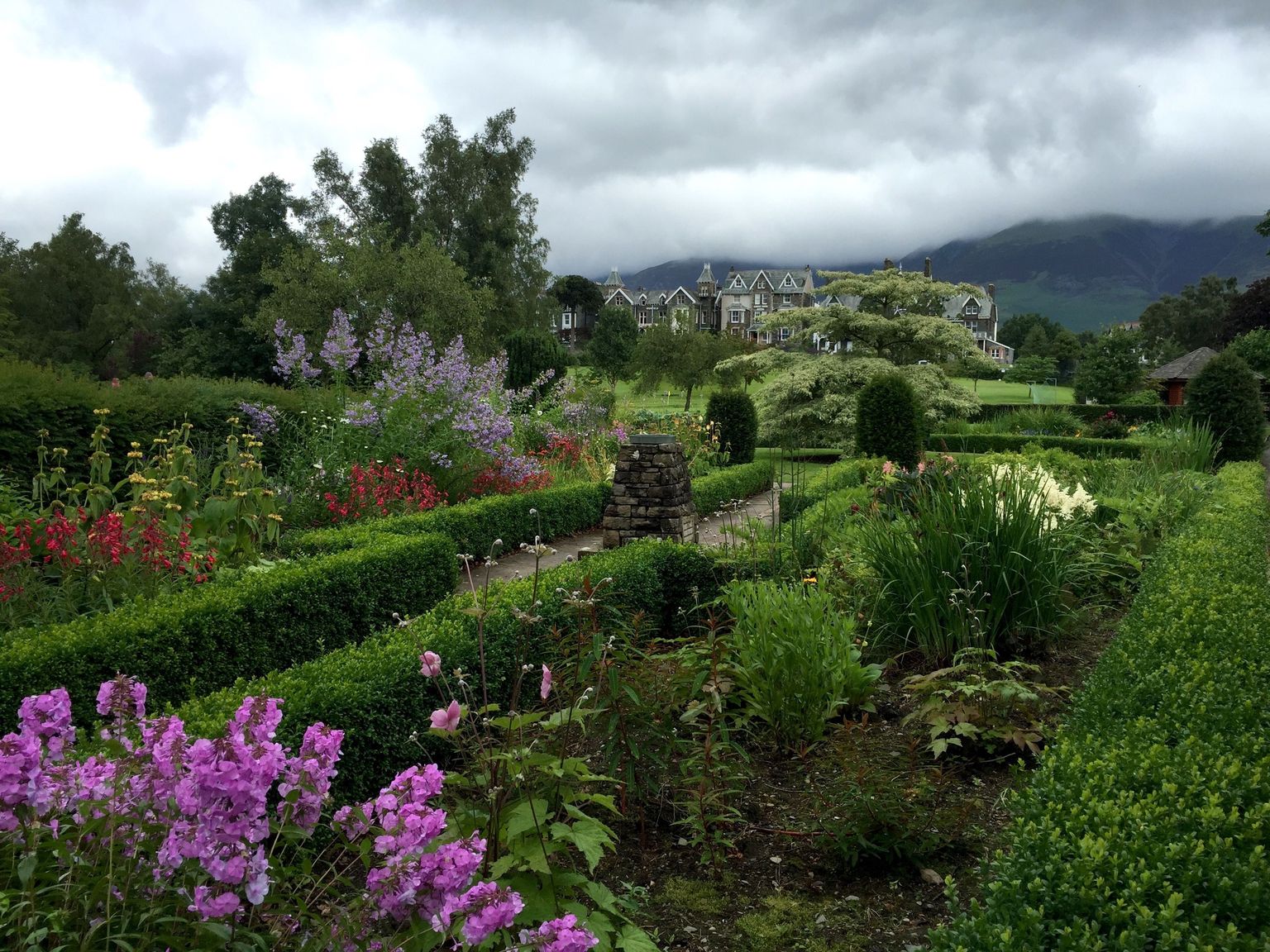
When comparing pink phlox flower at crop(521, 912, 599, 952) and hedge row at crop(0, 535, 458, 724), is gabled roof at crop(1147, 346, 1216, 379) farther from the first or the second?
pink phlox flower at crop(521, 912, 599, 952)

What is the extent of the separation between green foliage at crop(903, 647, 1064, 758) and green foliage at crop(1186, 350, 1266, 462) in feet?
47.2

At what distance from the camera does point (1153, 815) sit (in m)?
2.00

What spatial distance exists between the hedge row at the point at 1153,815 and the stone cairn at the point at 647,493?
502 centimetres

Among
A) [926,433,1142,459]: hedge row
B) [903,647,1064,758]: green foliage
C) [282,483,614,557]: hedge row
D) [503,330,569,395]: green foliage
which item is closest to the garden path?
[282,483,614,557]: hedge row

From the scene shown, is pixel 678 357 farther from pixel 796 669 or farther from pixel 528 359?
pixel 796 669

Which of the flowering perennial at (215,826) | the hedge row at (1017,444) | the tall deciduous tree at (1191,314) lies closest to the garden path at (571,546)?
the flowering perennial at (215,826)

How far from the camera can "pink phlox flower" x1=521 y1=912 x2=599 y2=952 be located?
141cm

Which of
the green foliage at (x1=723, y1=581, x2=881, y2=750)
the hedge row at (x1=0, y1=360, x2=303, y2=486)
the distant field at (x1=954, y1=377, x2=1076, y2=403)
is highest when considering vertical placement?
the hedge row at (x1=0, y1=360, x2=303, y2=486)

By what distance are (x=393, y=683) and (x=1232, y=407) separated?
56.5 feet

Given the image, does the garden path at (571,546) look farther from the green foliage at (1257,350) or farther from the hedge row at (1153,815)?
the green foliage at (1257,350)

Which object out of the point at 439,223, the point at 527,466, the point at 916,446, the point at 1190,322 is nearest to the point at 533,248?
the point at 439,223

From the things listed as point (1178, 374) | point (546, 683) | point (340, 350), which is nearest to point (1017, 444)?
point (340, 350)

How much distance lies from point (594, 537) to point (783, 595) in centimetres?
571

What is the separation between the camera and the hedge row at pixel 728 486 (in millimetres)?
10461
